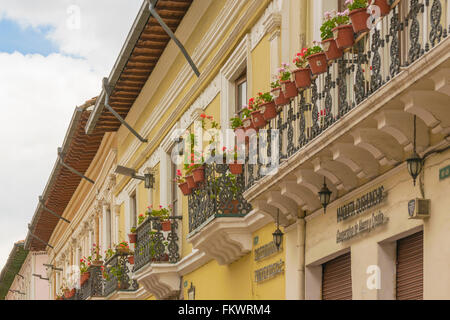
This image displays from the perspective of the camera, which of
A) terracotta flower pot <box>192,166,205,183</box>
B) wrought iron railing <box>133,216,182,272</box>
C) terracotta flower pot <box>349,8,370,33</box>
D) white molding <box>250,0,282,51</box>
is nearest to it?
terracotta flower pot <box>349,8,370,33</box>

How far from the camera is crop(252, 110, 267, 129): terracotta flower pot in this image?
12.0 m

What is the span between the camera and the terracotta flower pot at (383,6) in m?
8.75

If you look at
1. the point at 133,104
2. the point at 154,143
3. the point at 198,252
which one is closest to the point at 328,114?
the point at 198,252

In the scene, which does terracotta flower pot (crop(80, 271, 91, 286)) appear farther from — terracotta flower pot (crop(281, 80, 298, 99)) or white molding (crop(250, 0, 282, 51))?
terracotta flower pot (crop(281, 80, 298, 99))

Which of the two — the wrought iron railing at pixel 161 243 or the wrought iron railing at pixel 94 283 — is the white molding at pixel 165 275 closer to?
the wrought iron railing at pixel 161 243

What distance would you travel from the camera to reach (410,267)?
9516 mm

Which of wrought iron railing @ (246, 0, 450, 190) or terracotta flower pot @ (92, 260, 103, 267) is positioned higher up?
wrought iron railing @ (246, 0, 450, 190)

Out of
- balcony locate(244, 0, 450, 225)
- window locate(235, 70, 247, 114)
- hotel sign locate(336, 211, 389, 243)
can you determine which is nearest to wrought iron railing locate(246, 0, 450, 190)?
balcony locate(244, 0, 450, 225)

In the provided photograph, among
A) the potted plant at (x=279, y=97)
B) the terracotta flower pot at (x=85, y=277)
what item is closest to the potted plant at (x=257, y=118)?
the potted plant at (x=279, y=97)

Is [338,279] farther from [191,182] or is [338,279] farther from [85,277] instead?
[85,277]

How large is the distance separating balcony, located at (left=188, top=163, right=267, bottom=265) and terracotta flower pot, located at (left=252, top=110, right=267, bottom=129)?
1.60 meters

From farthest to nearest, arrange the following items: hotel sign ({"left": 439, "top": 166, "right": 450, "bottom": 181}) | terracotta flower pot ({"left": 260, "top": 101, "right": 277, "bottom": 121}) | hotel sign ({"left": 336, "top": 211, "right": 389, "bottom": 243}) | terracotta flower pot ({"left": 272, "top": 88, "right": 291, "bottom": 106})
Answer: terracotta flower pot ({"left": 260, "top": 101, "right": 277, "bottom": 121}) → terracotta flower pot ({"left": 272, "top": 88, "right": 291, "bottom": 106}) → hotel sign ({"left": 336, "top": 211, "right": 389, "bottom": 243}) → hotel sign ({"left": 439, "top": 166, "right": 450, "bottom": 181})

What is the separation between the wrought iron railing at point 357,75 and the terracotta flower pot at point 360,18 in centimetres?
12
